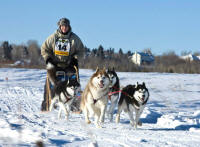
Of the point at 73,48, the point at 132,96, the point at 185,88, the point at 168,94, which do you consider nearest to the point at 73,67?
the point at 73,48

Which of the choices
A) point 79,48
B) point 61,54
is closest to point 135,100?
point 79,48

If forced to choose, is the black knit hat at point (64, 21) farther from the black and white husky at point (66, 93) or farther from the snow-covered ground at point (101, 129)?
the snow-covered ground at point (101, 129)

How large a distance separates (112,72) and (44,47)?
1421 mm

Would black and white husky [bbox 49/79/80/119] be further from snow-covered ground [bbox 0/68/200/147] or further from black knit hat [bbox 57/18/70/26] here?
black knit hat [bbox 57/18/70/26]

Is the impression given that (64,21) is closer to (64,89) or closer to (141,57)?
(64,89)

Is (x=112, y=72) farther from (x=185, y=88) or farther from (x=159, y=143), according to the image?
(x=185, y=88)

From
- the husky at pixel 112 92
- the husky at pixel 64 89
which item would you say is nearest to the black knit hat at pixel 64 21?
the husky at pixel 64 89

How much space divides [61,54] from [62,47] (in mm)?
148

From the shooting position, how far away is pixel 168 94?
562 inches

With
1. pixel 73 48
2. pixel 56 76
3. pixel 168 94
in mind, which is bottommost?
pixel 168 94

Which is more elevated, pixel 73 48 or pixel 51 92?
pixel 73 48

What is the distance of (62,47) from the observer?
599cm

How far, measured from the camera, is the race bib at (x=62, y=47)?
19.5 ft

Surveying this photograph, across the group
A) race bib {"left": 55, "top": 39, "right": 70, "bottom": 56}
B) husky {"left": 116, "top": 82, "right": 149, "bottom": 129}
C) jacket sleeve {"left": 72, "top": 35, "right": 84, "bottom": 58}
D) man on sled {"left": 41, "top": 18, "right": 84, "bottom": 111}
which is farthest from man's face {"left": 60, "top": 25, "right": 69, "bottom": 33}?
husky {"left": 116, "top": 82, "right": 149, "bottom": 129}
